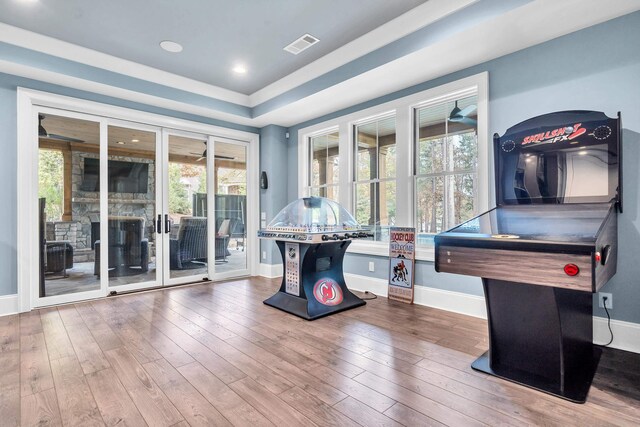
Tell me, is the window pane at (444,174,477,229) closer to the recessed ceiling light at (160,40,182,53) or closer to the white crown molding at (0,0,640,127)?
the white crown molding at (0,0,640,127)

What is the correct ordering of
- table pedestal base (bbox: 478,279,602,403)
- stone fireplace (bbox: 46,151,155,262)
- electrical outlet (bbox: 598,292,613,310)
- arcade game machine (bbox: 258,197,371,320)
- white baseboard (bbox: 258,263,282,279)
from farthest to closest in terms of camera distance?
white baseboard (bbox: 258,263,282,279), stone fireplace (bbox: 46,151,155,262), arcade game machine (bbox: 258,197,371,320), electrical outlet (bbox: 598,292,613,310), table pedestal base (bbox: 478,279,602,403)

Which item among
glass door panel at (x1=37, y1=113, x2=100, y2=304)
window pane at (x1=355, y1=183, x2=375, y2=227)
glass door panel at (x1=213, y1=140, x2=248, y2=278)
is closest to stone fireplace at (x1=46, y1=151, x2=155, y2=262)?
glass door panel at (x1=37, y1=113, x2=100, y2=304)

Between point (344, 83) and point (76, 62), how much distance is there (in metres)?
3.06

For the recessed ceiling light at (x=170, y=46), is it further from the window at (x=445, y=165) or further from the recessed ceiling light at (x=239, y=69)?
the window at (x=445, y=165)

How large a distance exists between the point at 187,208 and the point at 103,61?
215 centimetres

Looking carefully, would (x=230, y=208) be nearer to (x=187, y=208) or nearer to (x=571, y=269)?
(x=187, y=208)

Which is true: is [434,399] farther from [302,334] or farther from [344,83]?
[344,83]

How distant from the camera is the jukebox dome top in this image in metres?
3.67

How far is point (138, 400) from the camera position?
1.95m

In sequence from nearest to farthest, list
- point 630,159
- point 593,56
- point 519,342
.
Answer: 1. point 519,342
2. point 630,159
3. point 593,56

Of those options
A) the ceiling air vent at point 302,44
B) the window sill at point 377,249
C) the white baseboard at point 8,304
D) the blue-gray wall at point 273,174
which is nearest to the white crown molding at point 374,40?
the ceiling air vent at point 302,44

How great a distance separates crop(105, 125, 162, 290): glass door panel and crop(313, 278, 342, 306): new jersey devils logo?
8.53 ft

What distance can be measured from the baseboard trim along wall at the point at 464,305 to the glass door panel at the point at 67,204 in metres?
3.52

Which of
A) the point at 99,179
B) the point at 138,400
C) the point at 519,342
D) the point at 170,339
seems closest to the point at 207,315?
the point at 170,339
